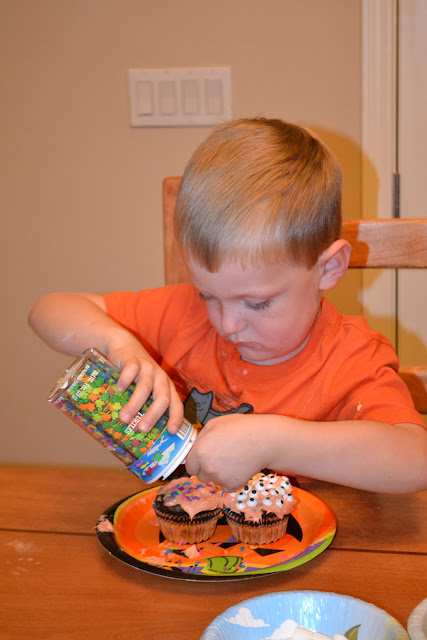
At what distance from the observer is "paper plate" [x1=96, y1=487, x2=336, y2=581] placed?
666mm

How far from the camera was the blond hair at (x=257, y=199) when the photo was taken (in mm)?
846

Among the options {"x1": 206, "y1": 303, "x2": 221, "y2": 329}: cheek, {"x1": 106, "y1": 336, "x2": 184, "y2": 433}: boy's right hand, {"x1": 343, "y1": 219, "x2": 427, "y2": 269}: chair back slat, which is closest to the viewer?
{"x1": 106, "y1": 336, "x2": 184, "y2": 433}: boy's right hand

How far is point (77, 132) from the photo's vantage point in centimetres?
189

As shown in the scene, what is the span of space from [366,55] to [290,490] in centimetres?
131

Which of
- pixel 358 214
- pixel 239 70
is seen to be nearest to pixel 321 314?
pixel 358 214

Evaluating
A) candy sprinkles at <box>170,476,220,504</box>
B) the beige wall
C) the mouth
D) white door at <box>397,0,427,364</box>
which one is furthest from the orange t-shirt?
white door at <box>397,0,427,364</box>

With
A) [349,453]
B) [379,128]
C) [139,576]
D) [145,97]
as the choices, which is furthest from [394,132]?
[139,576]

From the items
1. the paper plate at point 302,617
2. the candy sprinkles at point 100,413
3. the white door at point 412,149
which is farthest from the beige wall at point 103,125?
the paper plate at point 302,617

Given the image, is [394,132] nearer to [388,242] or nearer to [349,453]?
[388,242]

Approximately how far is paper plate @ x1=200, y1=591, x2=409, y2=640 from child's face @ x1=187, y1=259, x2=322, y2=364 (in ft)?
1.37

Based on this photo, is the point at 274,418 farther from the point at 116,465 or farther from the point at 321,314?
the point at 116,465

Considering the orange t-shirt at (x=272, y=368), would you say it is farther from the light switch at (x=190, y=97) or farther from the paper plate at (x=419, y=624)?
the light switch at (x=190, y=97)

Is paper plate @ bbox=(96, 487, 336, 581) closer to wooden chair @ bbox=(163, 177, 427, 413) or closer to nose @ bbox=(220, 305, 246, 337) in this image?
nose @ bbox=(220, 305, 246, 337)

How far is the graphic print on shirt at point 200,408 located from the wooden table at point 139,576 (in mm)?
250
